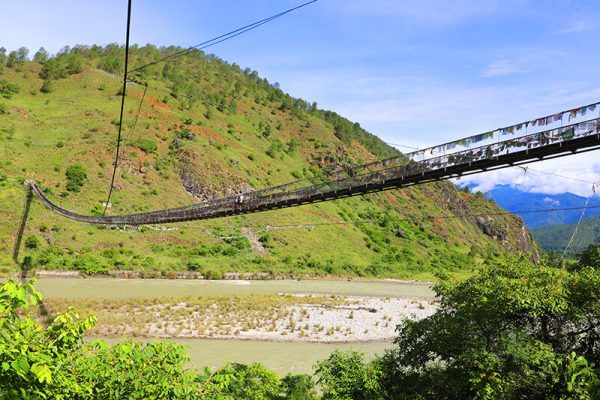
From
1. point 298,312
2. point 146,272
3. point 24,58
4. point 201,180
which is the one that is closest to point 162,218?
point 298,312

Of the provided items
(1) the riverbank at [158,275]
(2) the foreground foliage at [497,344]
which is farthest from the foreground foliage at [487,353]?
(1) the riverbank at [158,275]

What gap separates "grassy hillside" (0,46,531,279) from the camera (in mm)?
41031

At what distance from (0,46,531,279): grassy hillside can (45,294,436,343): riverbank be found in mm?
6111

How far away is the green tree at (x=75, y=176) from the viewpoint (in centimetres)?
4475

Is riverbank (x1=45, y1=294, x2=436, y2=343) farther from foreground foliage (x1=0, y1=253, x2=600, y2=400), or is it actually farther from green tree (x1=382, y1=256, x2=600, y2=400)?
green tree (x1=382, y1=256, x2=600, y2=400)

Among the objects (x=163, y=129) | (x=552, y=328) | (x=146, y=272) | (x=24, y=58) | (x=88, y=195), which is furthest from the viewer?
(x=24, y=58)

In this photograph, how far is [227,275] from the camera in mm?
40500

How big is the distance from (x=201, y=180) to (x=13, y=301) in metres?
54.8

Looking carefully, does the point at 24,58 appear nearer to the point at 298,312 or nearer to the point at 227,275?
the point at 227,275

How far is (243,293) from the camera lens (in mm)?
32438

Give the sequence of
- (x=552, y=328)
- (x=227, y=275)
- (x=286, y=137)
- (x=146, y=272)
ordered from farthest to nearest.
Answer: (x=286, y=137) → (x=227, y=275) → (x=146, y=272) → (x=552, y=328)

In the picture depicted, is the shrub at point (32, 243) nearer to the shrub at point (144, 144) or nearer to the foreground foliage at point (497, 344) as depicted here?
the shrub at point (144, 144)

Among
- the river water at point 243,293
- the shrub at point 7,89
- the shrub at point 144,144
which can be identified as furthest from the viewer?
the shrub at point 7,89

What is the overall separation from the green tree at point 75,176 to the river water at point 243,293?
602 inches
